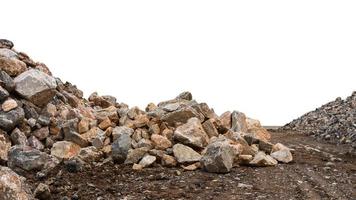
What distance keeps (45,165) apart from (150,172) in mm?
2820

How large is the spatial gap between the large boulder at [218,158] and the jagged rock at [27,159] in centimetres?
426

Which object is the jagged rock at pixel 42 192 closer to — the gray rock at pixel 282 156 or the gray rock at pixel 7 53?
the gray rock at pixel 7 53

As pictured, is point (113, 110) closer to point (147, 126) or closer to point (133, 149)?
point (147, 126)

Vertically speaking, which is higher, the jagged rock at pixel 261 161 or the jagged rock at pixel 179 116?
the jagged rock at pixel 179 116

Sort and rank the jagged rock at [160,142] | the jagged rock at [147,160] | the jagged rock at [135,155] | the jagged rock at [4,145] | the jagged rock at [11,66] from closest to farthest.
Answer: the jagged rock at [4,145] < the jagged rock at [147,160] < the jagged rock at [135,155] < the jagged rock at [160,142] < the jagged rock at [11,66]

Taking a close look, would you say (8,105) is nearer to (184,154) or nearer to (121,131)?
(121,131)

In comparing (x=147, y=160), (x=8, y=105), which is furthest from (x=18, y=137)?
(x=147, y=160)

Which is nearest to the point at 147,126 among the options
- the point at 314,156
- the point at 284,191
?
the point at 284,191

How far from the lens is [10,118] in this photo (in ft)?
46.5

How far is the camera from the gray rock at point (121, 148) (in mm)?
14164

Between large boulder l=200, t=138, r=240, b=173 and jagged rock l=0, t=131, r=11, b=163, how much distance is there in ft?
17.8

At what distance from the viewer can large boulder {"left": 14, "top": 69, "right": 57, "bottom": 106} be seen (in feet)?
50.4

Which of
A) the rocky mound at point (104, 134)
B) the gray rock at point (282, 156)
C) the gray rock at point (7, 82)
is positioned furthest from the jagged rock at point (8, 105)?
the gray rock at point (282, 156)

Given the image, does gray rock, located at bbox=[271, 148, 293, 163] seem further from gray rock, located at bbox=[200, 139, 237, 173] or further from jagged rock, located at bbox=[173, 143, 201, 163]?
jagged rock, located at bbox=[173, 143, 201, 163]
